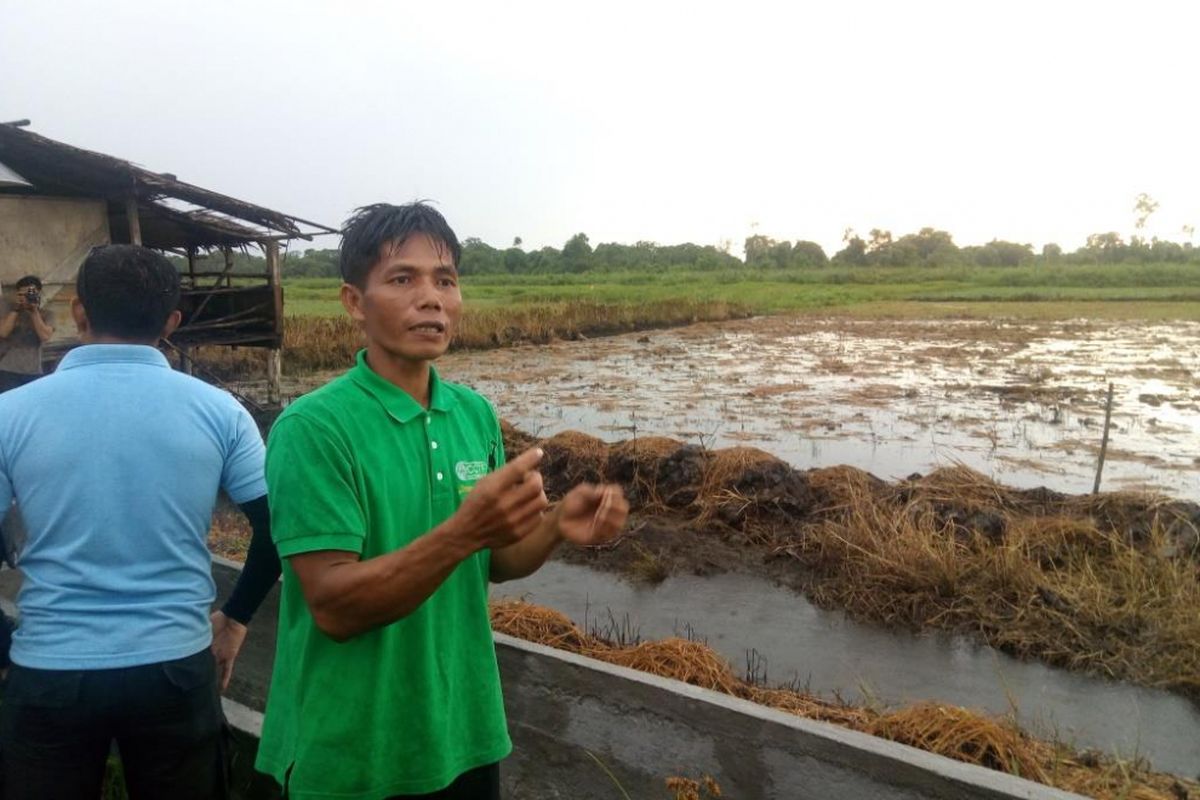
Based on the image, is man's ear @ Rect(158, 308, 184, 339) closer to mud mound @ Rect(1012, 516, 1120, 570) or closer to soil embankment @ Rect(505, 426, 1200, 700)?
soil embankment @ Rect(505, 426, 1200, 700)

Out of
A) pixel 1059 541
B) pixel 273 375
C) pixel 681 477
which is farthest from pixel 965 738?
pixel 273 375

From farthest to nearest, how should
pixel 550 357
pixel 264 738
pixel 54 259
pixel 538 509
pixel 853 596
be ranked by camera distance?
1. pixel 550 357
2. pixel 54 259
3. pixel 853 596
4. pixel 264 738
5. pixel 538 509

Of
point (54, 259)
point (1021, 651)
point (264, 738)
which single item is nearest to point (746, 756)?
point (264, 738)

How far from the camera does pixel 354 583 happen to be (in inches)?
52.5

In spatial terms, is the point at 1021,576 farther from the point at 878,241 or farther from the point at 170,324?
the point at 878,241

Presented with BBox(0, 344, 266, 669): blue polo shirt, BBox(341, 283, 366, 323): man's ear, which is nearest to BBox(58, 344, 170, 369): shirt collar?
BBox(0, 344, 266, 669): blue polo shirt

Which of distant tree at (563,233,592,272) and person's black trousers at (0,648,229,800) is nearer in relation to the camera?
person's black trousers at (0,648,229,800)

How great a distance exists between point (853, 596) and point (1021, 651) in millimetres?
1017

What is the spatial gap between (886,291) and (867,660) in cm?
4309

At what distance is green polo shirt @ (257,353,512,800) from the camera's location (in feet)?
4.58

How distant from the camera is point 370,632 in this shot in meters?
1.51

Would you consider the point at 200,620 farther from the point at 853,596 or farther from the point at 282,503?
the point at 853,596

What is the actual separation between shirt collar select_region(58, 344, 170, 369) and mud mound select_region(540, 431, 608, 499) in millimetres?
5904

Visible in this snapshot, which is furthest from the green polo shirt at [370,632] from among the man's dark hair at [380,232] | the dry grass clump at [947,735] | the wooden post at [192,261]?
the wooden post at [192,261]
